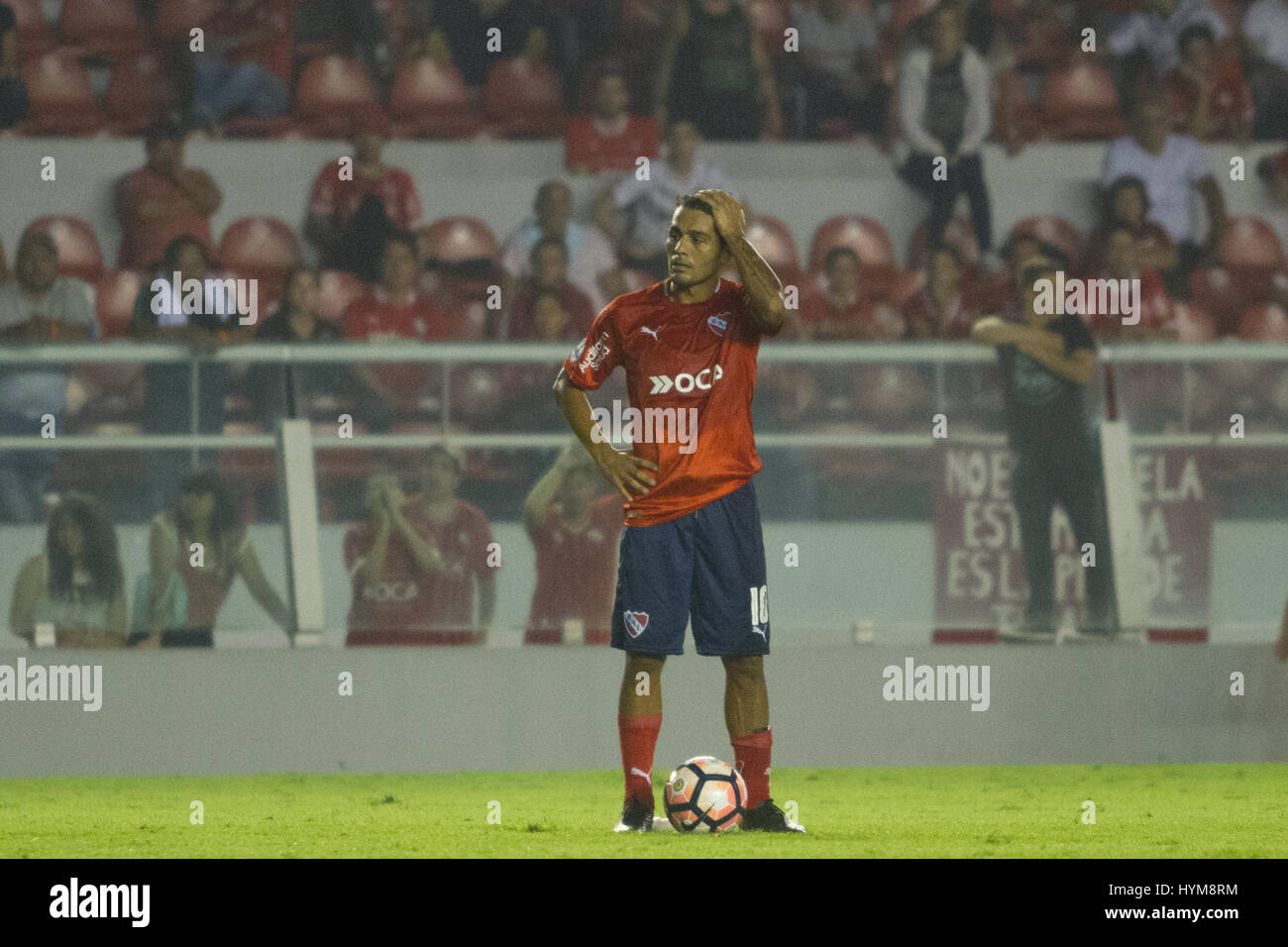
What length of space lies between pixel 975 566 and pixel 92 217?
634 centimetres

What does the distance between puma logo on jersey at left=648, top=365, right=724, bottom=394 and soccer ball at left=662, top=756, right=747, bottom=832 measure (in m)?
1.02

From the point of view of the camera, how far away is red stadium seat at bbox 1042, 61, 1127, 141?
1274 centimetres

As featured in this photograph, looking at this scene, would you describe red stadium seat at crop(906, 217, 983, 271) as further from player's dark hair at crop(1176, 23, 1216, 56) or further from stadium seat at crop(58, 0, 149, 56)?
stadium seat at crop(58, 0, 149, 56)

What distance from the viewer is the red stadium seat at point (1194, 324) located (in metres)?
11.0

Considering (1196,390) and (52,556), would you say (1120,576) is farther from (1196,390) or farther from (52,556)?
(52,556)

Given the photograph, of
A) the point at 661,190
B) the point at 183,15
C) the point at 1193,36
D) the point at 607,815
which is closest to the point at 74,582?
the point at 607,815

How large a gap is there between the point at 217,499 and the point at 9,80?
5242 mm

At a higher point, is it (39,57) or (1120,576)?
(39,57)

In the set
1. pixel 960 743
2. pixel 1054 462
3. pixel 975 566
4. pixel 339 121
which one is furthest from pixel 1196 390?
pixel 339 121

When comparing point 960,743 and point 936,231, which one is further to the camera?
point 936,231

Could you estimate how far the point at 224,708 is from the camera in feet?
26.2

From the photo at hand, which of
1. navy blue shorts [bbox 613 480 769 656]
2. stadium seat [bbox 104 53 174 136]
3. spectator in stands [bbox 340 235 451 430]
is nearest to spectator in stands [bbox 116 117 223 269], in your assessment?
stadium seat [bbox 104 53 174 136]

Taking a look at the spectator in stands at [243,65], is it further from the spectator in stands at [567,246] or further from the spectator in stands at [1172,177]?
the spectator in stands at [1172,177]

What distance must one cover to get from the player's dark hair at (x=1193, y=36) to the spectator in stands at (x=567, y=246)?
13.5 feet
